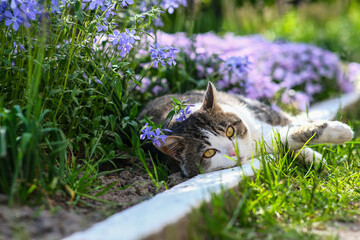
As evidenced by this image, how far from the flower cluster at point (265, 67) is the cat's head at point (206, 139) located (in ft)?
2.68

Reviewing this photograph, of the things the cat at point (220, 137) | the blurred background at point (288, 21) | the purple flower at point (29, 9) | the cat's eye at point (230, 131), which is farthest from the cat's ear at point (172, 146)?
the blurred background at point (288, 21)

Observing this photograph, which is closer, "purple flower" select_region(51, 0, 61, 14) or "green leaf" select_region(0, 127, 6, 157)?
"green leaf" select_region(0, 127, 6, 157)

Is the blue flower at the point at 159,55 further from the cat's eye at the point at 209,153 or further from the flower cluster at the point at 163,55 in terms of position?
the cat's eye at the point at 209,153

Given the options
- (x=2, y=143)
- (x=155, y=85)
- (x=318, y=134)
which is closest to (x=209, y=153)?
(x=318, y=134)

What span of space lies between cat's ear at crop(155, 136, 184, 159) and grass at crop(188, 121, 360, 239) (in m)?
0.57

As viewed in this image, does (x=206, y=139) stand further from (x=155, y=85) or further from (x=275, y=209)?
(x=155, y=85)

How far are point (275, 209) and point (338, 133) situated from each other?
33.3 inches

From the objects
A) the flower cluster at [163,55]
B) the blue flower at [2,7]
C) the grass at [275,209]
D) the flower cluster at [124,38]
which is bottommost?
the grass at [275,209]

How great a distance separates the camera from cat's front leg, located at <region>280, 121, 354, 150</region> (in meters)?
2.37

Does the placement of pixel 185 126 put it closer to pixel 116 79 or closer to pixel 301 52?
pixel 116 79

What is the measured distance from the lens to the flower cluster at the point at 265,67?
367 centimetres

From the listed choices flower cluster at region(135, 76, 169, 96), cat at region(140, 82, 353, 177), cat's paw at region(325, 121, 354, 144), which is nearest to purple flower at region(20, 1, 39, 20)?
cat at region(140, 82, 353, 177)

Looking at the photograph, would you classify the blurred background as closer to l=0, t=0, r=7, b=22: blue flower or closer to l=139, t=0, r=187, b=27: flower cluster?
l=139, t=0, r=187, b=27: flower cluster

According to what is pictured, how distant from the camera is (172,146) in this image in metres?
2.49
